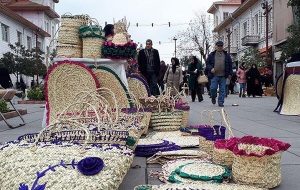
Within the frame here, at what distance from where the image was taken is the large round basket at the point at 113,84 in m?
5.82

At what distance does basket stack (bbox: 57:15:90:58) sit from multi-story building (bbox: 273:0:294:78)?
2247cm

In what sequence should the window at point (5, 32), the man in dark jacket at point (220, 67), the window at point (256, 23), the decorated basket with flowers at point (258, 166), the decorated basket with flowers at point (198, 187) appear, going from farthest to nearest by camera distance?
the window at point (256, 23), the window at point (5, 32), the man in dark jacket at point (220, 67), the decorated basket with flowers at point (258, 166), the decorated basket with flowers at point (198, 187)

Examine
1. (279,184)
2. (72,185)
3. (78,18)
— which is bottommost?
(279,184)

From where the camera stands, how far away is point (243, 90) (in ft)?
62.1

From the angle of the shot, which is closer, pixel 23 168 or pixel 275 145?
pixel 23 168

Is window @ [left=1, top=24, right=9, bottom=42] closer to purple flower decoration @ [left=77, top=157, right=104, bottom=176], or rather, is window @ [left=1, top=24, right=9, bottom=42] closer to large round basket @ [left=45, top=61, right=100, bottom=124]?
large round basket @ [left=45, top=61, right=100, bottom=124]

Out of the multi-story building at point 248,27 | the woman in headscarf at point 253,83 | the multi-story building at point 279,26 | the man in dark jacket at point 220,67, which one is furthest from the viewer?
the multi-story building at point 248,27

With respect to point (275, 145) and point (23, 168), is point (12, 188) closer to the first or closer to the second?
point (23, 168)

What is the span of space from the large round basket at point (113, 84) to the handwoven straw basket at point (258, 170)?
10.3ft

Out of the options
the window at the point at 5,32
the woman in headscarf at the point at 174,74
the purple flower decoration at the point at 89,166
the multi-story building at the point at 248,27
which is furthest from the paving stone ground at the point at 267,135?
the multi-story building at the point at 248,27

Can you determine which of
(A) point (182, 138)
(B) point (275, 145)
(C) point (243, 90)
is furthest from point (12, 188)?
(C) point (243, 90)

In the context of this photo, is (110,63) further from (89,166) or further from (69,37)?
(89,166)

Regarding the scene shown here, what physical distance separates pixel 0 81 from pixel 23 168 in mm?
9730

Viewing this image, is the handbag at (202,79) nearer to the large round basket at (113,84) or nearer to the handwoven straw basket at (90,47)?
the large round basket at (113,84)
